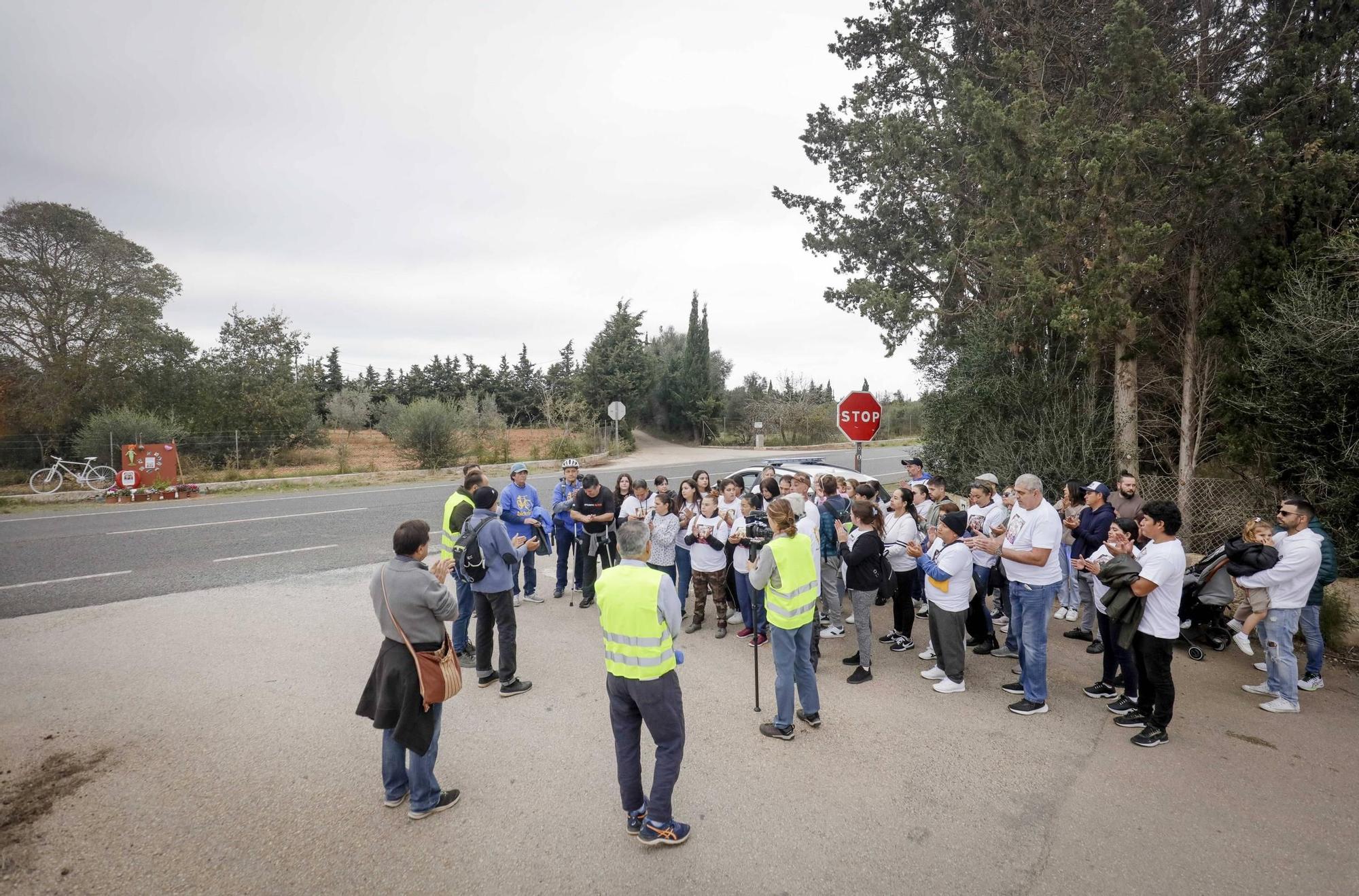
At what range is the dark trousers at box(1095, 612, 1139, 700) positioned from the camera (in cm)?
486

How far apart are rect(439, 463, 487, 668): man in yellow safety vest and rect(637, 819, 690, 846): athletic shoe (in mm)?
2763

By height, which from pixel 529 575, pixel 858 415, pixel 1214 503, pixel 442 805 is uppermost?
pixel 858 415

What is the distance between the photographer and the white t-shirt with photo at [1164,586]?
4371mm

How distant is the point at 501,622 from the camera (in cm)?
535

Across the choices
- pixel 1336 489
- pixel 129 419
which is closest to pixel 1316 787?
pixel 1336 489

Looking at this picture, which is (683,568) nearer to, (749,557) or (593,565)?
(593,565)

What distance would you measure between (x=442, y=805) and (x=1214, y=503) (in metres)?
10.3

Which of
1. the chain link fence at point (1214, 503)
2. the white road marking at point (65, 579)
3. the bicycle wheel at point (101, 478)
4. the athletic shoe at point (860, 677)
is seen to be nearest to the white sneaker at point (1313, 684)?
the chain link fence at point (1214, 503)

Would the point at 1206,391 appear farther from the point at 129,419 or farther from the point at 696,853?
the point at 129,419

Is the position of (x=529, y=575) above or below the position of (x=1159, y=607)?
below

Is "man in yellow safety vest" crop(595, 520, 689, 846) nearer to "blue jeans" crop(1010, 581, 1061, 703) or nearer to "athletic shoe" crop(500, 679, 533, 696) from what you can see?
"athletic shoe" crop(500, 679, 533, 696)

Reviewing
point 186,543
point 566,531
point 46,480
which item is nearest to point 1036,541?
point 566,531

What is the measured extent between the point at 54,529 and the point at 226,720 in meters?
12.0

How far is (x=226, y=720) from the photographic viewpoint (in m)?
4.87
